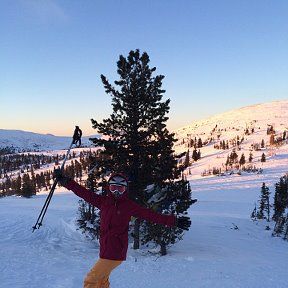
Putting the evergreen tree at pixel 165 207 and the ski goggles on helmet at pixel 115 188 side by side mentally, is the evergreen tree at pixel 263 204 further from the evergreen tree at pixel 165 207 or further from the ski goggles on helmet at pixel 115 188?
the ski goggles on helmet at pixel 115 188

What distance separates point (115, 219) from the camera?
268 inches

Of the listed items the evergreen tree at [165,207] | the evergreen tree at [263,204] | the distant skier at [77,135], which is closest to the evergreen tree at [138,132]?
the evergreen tree at [165,207]

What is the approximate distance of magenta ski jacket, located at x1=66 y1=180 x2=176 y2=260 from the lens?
674 cm

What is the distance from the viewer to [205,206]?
76.4m

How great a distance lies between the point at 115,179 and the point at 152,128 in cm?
1422

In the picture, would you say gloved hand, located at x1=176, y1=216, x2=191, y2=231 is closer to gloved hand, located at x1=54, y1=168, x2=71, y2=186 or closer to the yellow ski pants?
the yellow ski pants

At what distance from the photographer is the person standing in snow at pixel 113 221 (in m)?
6.73

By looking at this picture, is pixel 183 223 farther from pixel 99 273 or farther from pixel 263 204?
pixel 263 204

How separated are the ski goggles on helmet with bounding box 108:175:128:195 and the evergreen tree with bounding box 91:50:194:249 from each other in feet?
43.9

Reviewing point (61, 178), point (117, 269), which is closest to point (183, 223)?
point (61, 178)

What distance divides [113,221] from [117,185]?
0.70 m

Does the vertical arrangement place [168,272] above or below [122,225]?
below

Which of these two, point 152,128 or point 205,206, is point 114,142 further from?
point 205,206

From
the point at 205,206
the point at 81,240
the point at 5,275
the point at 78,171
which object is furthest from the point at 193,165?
the point at 5,275
